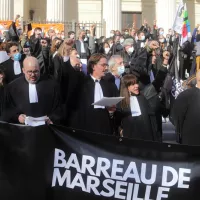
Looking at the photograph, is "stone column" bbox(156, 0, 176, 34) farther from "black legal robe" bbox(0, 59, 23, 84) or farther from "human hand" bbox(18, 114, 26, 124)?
"human hand" bbox(18, 114, 26, 124)

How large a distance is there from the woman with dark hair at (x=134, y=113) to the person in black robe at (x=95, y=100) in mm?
238

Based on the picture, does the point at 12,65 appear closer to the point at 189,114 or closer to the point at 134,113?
the point at 134,113

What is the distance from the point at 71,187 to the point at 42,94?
1339 mm

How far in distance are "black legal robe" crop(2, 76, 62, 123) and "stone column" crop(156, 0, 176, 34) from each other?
1021 inches

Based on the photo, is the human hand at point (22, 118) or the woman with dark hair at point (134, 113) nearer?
the human hand at point (22, 118)

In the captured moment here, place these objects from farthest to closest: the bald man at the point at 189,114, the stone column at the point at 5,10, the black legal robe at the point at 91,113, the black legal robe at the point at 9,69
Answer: the stone column at the point at 5,10
the black legal robe at the point at 9,69
the black legal robe at the point at 91,113
the bald man at the point at 189,114

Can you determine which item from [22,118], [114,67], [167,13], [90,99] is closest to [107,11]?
[167,13]

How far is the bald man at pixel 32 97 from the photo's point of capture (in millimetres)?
5590

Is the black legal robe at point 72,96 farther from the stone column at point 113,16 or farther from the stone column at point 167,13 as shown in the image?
the stone column at point 167,13

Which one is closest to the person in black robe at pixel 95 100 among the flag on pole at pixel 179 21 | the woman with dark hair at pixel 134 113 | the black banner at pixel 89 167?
the woman with dark hair at pixel 134 113

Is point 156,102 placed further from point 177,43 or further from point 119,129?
point 177,43

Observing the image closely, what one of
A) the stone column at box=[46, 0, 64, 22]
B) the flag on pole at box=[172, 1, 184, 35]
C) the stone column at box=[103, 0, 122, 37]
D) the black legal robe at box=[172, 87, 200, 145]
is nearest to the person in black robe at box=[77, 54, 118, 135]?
the black legal robe at box=[172, 87, 200, 145]

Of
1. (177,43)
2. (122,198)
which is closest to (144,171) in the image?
(122,198)

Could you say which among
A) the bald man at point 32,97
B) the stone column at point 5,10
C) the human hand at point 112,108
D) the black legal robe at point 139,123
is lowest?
the black legal robe at point 139,123
